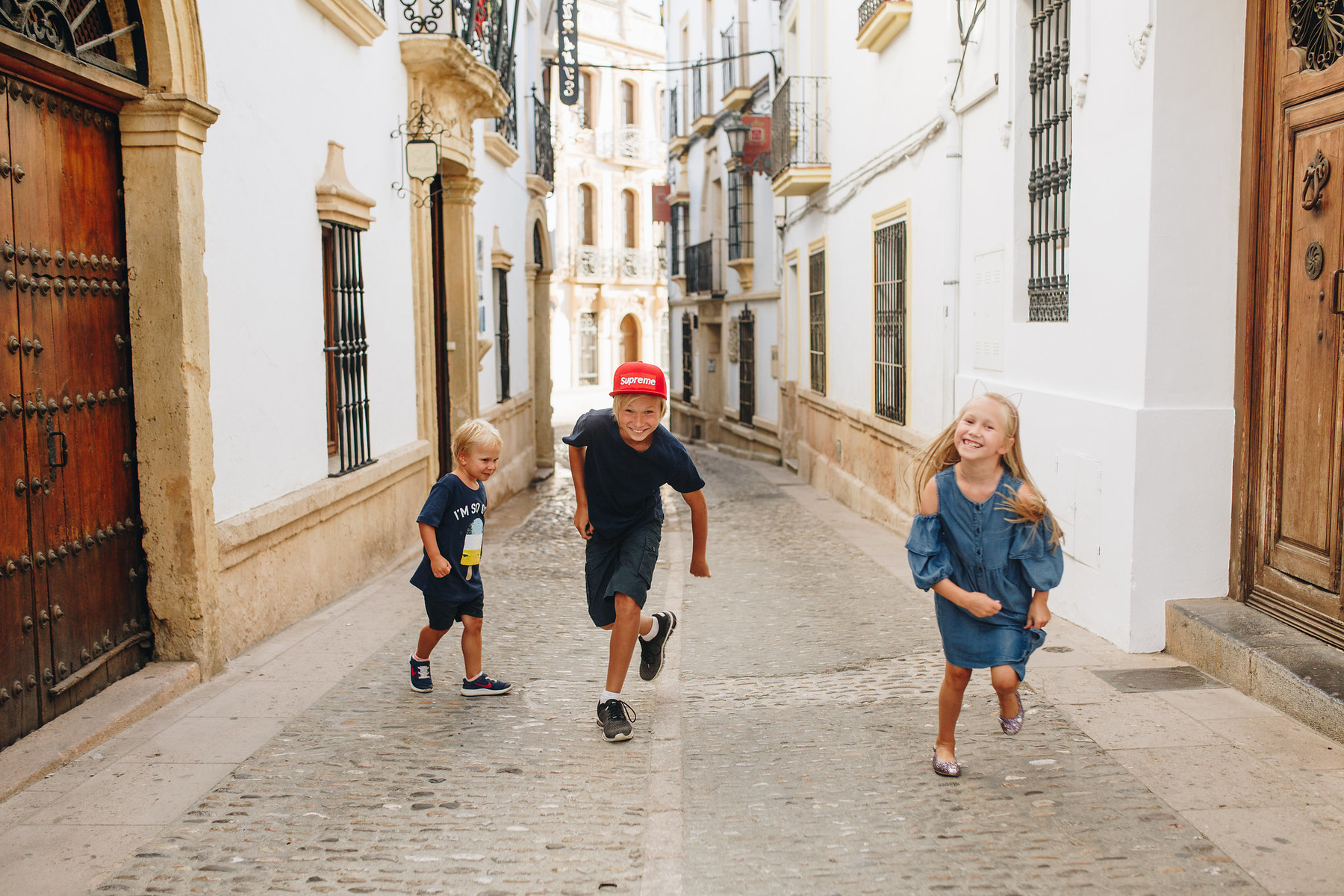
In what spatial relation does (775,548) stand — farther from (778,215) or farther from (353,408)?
(778,215)

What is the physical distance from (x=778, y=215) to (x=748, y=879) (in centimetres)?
1658

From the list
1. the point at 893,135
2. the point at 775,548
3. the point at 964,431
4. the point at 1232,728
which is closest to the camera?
the point at 964,431

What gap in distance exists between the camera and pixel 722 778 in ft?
13.4

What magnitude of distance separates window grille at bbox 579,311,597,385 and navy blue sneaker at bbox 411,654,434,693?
3778cm

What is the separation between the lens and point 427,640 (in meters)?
5.14

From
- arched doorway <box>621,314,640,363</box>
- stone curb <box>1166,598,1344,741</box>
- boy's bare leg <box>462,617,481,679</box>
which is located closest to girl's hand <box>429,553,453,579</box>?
boy's bare leg <box>462,617,481,679</box>

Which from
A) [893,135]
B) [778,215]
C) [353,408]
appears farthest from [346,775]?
[778,215]

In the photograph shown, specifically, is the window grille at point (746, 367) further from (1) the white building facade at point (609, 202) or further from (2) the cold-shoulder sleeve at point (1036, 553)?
→ (2) the cold-shoulder sleeve at point (1036, 553)

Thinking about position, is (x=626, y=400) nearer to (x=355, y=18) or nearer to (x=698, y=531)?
(x=698, y=531)

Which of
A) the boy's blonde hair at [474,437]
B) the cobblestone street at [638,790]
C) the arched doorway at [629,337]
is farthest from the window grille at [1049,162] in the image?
the arched doorway at [629,337]

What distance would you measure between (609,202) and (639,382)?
1502 inches

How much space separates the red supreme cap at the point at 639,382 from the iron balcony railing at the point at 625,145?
123ft

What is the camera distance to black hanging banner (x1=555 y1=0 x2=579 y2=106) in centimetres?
1870

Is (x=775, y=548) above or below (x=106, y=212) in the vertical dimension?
below
